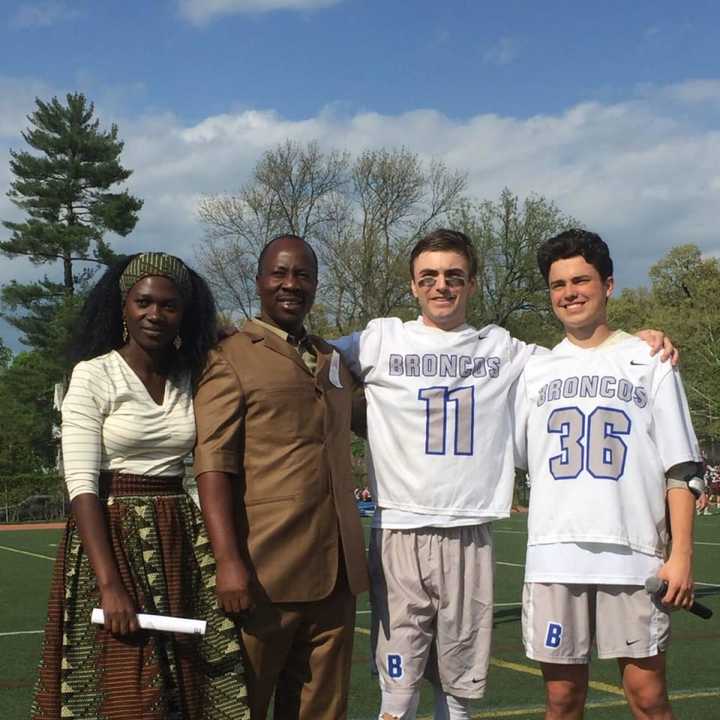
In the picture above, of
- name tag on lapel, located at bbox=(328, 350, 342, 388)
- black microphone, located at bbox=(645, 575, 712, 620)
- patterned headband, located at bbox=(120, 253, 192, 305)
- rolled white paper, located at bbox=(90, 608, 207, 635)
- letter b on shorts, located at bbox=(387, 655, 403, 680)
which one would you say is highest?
patterned headband, located at bbox=(120, 253, 192, 305)

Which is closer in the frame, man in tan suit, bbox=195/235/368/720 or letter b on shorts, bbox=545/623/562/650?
man in tan suit, bbox=195/235/368/720

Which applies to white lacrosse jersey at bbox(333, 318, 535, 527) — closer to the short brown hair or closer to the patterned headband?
the short brown hair

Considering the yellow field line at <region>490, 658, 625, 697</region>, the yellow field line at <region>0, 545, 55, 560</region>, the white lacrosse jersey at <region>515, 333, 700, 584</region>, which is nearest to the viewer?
the white lacrosse jersey at <region>515, 333, 700, 584</region>

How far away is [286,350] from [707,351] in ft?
145

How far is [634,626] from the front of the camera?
367 cm

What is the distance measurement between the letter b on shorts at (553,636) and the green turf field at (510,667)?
198cm

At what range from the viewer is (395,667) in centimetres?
397

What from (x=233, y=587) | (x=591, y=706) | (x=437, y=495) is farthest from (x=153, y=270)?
(x=591, y=706)

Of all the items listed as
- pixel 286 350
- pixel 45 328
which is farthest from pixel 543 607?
pixel 45 328

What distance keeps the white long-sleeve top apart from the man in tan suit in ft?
0.30

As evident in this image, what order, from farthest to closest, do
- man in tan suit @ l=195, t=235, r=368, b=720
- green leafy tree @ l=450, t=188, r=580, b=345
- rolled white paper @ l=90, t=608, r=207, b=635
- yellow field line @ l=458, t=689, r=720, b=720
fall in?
green leafy tree @ l=450, t=188, r=580, b=345
yellow field line @ l=458, t=689, r=720, b=720
man in tan suit @ l=195, t=235, r=368, b=720
rolled white paper @ l=90, t=608, r=207, b=635

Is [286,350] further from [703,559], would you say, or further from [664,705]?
[703,559]

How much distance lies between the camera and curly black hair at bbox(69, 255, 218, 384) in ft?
12.2

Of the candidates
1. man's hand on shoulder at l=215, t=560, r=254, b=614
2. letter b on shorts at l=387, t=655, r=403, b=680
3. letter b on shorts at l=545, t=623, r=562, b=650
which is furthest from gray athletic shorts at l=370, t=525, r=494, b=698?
man's hand on shoulder at l=215, t=560, r=254, b=614
